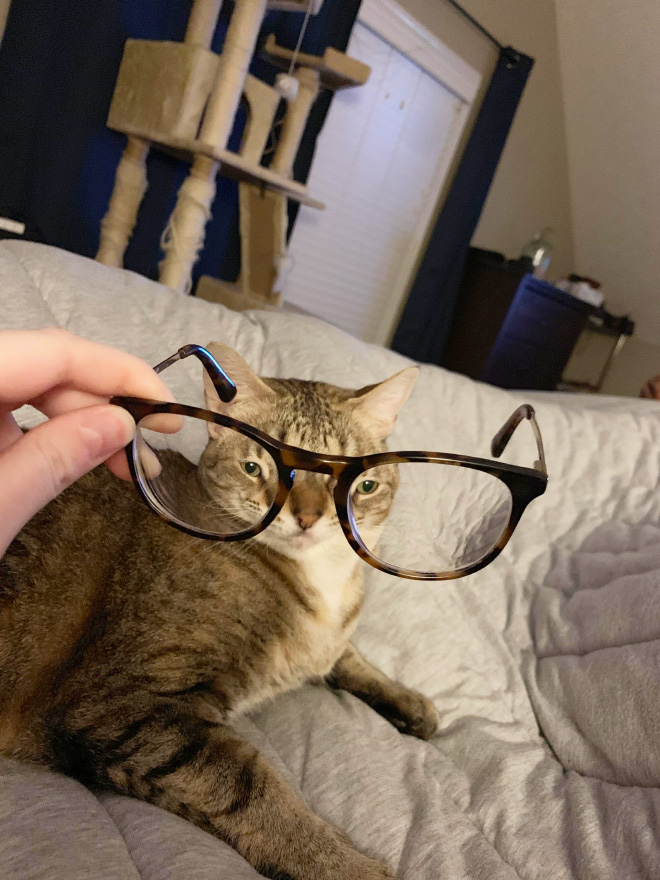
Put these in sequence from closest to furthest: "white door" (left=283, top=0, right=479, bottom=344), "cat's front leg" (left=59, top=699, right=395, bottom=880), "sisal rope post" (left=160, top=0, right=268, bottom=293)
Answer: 1. "cat's front leg" (left=59, top=699, right=395, bottom=880)
2. "sisal rope post" (left=160, top=0, right=268, bottom=293)
3. "white door" (left=283, top=0, right=479, bottom=344)

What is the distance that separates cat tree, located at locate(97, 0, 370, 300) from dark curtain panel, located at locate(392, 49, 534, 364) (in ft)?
4.72

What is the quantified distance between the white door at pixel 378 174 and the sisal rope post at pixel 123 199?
1.25 meters

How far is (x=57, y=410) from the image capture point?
0.65m

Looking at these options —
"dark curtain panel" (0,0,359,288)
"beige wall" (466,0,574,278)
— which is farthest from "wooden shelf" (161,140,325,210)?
"beige wall" (466,0,574,278)

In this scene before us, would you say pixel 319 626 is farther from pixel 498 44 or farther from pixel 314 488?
pixel 498 44

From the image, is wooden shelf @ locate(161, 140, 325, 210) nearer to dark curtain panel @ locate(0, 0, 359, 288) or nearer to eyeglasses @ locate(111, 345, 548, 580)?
dark curtain panel @ locate(0, 0, 359, 288)

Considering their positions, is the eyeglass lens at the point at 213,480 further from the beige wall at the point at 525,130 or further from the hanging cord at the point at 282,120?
the beige wall at the point at 525,130

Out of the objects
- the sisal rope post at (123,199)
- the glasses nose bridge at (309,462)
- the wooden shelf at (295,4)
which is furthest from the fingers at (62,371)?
the wooden shelf at (295,4)

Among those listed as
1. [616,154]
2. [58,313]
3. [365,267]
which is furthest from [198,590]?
[616,154]

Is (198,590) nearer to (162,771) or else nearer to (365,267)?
(162,771)

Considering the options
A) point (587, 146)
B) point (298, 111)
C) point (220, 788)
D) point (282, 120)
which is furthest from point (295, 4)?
point (587, 146)

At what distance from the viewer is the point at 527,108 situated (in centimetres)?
420

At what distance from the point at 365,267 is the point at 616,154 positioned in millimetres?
1954

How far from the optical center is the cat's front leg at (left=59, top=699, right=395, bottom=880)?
662 mm
